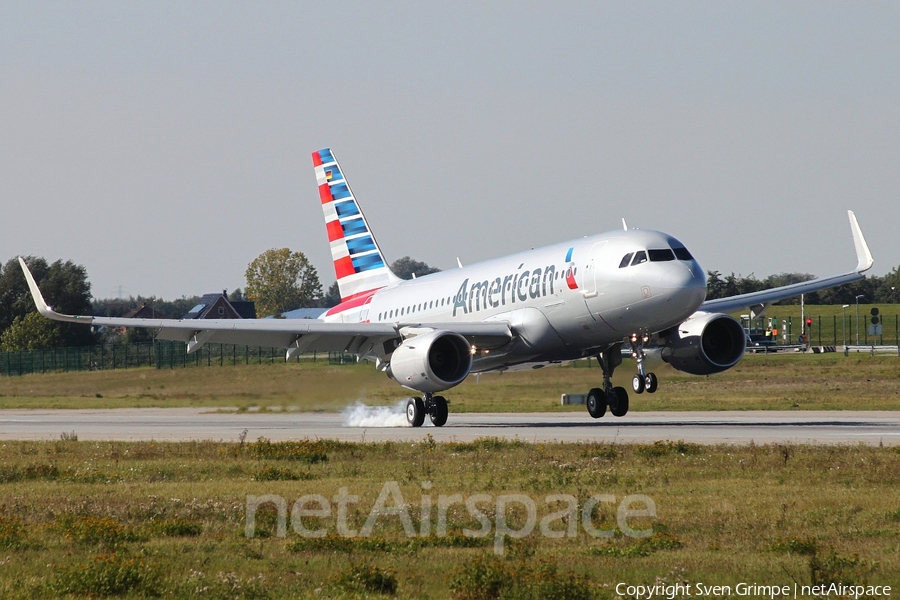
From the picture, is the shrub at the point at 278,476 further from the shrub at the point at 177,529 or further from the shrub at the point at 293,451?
the shrub at the point at 177,529

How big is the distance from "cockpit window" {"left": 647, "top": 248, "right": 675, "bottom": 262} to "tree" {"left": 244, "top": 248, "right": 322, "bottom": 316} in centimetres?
15808

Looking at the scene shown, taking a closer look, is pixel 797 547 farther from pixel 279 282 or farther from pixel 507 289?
pixel 279 282

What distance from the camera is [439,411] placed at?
33.8 m

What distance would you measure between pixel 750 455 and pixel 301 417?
959 inches

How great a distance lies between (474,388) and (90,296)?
87.7m

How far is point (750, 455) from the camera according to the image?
20906 mm

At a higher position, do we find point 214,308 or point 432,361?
point 214,308

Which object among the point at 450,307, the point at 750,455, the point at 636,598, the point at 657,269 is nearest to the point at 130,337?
the point at 450,307

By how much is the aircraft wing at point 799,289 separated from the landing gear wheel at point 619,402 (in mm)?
4599

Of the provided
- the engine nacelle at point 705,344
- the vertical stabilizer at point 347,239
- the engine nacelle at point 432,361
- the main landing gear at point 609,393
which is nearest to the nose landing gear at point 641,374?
the engine nacelle at point 705,344

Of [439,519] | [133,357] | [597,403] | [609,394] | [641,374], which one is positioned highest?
[133,357]

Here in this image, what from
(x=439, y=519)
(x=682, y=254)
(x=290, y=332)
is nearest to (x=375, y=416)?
(x=290, y=332)

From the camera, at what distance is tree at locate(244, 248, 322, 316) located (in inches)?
7338

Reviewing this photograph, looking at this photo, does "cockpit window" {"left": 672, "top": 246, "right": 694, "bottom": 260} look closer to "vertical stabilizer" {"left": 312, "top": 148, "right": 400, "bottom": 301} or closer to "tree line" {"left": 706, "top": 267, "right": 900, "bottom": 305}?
"vertical stabilizer" {"left": 312, "top": 148, "right": 400, "bottom": 301}
